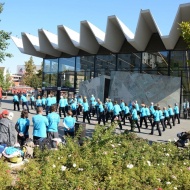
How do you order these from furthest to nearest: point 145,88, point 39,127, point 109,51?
point 109,51 < point 145,88 < point 39,127

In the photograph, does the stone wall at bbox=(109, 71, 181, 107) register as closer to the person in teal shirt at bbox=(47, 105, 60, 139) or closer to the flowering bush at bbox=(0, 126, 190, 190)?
the person in teal shirt at bbox=(47, 105, 60, 139)

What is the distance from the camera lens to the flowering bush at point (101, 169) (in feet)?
14.4

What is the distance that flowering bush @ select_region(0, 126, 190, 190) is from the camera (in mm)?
4400

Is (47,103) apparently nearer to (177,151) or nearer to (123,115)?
(123,115)

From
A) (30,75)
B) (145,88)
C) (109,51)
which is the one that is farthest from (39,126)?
(30,75)

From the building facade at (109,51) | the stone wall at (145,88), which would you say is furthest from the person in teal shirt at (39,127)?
the stone wall at (145,88)

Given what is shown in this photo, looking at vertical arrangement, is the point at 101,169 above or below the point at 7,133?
below

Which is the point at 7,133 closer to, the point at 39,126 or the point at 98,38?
the point at 39,126

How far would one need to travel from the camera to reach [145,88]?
1056 inches

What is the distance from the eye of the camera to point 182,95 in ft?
85.5

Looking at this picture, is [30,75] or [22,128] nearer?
[22,128]

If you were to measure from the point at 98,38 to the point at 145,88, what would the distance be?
722 centimetres

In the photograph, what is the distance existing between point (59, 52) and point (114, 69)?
8788 millimetres

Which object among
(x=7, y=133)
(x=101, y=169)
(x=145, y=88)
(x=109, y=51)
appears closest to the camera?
(x=101, y=169)
